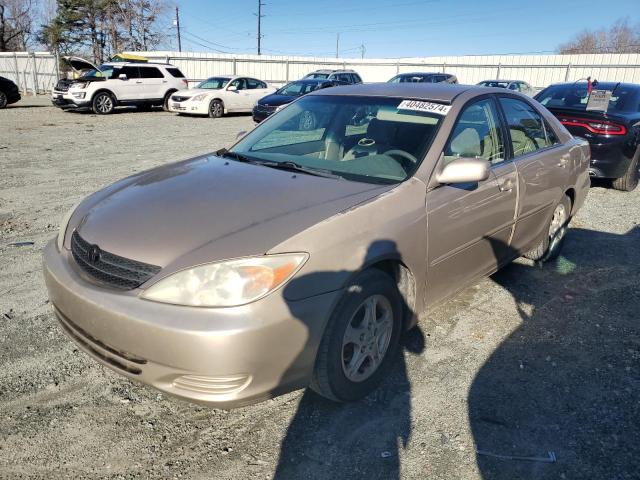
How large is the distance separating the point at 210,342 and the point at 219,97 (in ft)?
59.3

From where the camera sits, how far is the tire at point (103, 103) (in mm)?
17719

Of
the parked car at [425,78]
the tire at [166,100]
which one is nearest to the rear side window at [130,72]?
the tire at [166,100]

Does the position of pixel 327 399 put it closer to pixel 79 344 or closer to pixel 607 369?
Answer: pixel 79 344

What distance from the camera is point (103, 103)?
709 inches

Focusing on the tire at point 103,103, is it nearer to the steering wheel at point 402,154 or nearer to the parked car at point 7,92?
the parked car at point 7,92

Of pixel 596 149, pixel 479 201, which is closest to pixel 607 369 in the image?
pixel 479 201

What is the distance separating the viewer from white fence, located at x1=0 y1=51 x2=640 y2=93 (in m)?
26.4

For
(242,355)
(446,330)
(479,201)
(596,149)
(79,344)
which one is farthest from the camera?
(596,149)

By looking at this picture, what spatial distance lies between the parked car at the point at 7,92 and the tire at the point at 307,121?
1901 centimetres

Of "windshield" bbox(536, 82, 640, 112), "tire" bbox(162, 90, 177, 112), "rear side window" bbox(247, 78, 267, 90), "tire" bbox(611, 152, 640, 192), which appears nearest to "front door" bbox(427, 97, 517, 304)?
"windshield" bbox(536, 82, 640, 112)

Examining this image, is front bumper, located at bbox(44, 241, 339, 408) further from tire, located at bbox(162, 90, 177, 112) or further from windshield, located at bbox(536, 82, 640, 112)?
tire, located at bbox(162, 90, 177, 112)

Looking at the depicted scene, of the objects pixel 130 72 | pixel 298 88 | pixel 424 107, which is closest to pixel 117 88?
pixel 130 72

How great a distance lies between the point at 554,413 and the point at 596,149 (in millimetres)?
5672

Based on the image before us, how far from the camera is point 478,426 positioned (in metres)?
2.54
